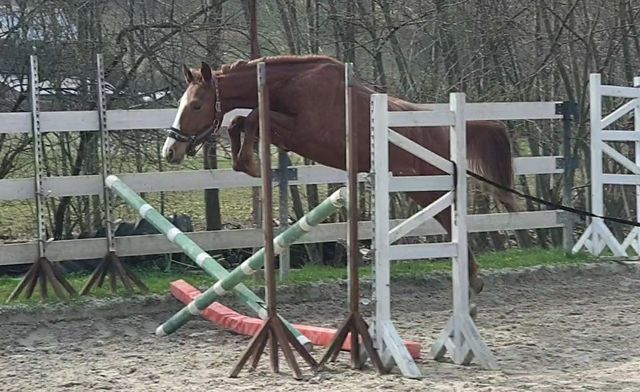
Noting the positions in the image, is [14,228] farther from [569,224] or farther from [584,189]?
[584,189]

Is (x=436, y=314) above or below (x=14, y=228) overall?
below

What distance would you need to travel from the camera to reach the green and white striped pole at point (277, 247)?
18.1 feet

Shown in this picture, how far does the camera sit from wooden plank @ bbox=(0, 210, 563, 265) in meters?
7.24

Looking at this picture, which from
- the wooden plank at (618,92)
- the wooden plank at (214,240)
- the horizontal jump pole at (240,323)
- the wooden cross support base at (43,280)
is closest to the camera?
the horizontal jump pole at (240,323)

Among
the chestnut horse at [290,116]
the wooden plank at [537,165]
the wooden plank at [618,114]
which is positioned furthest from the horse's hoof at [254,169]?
the wooden plank at [618,114]

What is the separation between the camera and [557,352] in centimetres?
583

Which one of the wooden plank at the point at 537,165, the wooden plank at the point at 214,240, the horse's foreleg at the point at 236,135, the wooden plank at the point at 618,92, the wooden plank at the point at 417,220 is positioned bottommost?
the wooden plank at the point at 214,240

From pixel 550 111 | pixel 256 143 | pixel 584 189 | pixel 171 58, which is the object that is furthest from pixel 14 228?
pixel 584 189

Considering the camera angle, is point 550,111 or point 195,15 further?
point 195,15

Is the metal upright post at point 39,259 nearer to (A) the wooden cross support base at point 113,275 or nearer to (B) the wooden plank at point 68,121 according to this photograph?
(B) the wooden plank at point 68,121

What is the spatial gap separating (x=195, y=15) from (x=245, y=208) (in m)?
2.17

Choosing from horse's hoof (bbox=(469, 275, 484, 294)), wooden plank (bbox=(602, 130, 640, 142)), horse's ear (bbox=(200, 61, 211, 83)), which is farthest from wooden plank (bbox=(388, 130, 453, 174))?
wooden plank (bbox=(602, 130, 640, 142))

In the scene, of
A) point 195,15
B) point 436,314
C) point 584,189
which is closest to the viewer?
point 436,314

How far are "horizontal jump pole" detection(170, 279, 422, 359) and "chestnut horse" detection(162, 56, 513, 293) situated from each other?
993 mm
